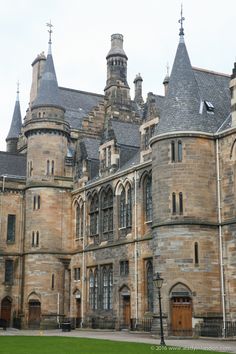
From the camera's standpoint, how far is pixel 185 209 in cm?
3819

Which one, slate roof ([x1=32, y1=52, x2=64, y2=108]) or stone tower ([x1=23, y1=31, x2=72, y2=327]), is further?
slate roof ([x1=32, y1=52, x2=64, y2=108])

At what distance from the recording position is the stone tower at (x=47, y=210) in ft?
175

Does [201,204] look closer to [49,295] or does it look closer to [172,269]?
[172,269]

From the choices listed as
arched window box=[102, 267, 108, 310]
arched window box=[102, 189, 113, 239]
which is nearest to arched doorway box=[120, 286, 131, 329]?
arched window box=[102, 267, 108, 310]

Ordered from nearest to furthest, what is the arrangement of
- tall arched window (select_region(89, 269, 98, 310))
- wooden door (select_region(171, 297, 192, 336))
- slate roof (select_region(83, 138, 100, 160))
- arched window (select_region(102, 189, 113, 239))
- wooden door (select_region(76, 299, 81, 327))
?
wooden door (select_region(171, 297, 192, 336)), arched window (select_region(102, 189, 113, 239)), tall arched window (select_region(89, 269, 98, 310)), wooden door (select_region(76, 299, 81, 327)), slate roof (select_region(83, 138, 100, 160))

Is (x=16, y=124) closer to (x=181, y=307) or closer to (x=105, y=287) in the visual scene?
(x=105, y=287)

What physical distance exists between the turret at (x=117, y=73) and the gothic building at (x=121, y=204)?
126mm

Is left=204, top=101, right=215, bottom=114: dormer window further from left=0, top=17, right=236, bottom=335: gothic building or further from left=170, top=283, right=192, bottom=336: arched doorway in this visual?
left=170, top=283, right=192, bottom=336: arched doorway

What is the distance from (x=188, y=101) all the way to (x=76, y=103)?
25.9 meters

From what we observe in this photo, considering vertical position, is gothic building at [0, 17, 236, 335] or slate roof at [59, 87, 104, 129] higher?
slate roof at [59, 87, 104, 129]

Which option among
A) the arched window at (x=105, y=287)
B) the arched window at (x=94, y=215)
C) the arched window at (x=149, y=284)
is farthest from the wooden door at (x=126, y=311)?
the arched window at (x=94, y=215)

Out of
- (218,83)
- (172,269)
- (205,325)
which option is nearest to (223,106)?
(218,83)

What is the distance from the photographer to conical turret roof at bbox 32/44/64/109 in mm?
55906

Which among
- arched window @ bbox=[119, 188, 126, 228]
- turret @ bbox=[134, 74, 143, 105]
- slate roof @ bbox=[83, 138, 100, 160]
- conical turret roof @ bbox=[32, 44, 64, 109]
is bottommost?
arched window @ bbox=[119, 188, 126, 228]
